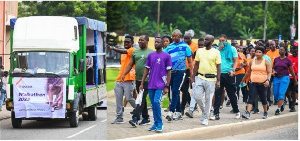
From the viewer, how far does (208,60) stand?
14.4 m

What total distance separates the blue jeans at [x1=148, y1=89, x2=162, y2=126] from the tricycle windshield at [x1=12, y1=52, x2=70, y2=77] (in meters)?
4.58

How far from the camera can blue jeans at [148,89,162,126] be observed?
12836 mm

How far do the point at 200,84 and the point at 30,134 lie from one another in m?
3.76

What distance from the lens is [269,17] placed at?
298 feet

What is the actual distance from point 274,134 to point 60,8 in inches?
1124

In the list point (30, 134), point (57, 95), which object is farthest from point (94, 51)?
point (30, 134)

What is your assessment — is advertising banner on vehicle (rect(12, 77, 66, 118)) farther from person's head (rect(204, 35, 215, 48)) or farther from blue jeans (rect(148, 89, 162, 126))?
blue jeans (rect(148, 89, 162, 126))

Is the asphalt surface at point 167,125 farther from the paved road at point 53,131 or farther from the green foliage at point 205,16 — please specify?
the green foliage at point 205,16

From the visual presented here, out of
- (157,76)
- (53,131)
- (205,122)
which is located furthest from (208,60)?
(53,131)

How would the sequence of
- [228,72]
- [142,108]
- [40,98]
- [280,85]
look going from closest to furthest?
[142,108], [228,72], [40,98], [280,85]

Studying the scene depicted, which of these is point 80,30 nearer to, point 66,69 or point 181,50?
point 66,69

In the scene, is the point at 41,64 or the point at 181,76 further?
the point at 41,64

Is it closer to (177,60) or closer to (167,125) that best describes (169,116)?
(167,125)

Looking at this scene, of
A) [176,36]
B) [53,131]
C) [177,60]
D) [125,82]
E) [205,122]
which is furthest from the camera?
[53,131]
